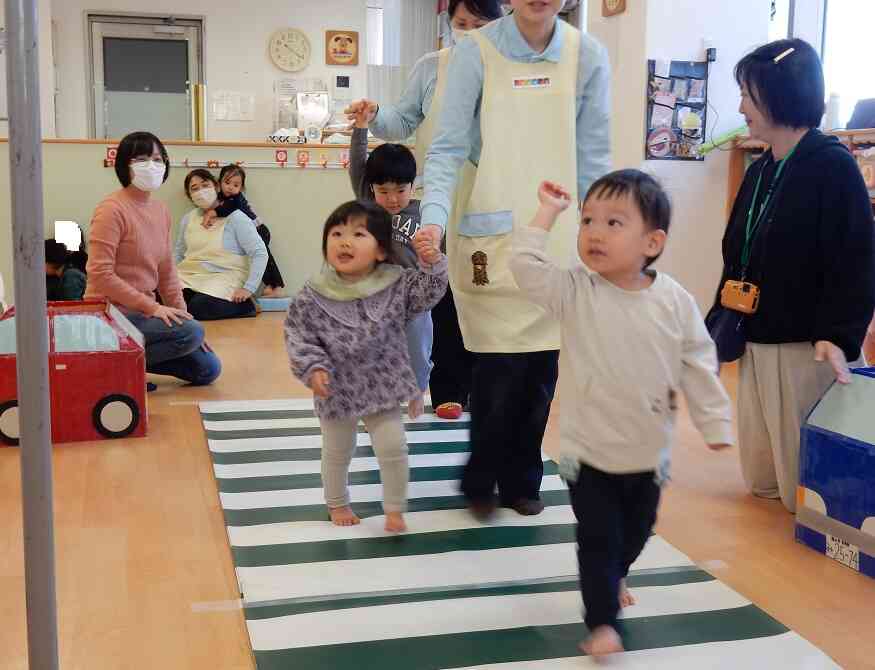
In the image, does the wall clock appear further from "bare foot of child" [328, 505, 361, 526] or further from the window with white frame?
"bare foot of child" [328, 505, 361, 526]

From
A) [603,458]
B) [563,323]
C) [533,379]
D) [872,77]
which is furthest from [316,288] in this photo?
[872,77]

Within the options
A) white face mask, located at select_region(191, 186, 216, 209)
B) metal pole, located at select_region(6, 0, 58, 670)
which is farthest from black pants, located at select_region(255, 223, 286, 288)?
metal pole, located at select_region(6, 0, 58, 670)

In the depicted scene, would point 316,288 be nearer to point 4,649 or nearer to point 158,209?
point 4,649

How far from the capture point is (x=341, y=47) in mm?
8820

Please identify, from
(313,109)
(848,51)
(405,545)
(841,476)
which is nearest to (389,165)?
(405,545)

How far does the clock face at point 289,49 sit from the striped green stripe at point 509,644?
782 centimetres

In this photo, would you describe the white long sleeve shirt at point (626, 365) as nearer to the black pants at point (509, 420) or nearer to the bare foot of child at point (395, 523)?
the black pants at point (509, 420)

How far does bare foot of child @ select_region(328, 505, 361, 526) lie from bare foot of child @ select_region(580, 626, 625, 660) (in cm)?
71

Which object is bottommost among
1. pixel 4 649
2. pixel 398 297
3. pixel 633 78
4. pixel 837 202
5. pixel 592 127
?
pixel 4 649

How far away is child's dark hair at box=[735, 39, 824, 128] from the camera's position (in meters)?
2.08

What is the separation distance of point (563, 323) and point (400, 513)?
27.4 inches

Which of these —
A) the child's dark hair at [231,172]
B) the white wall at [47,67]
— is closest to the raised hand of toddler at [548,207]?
the child's dark hair at [231,172]

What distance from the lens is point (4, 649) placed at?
1478 millimetres

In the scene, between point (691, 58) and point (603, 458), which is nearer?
point (603, 458)
